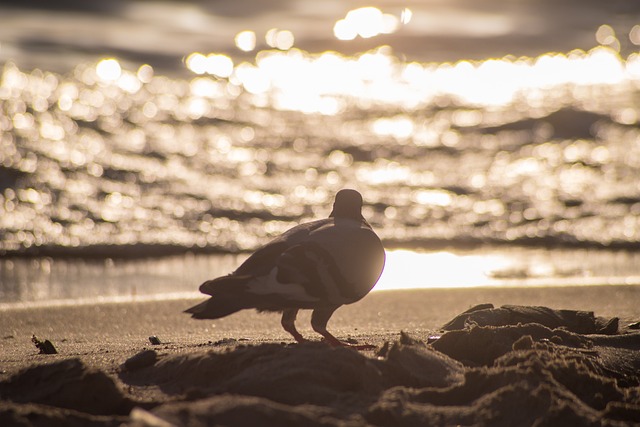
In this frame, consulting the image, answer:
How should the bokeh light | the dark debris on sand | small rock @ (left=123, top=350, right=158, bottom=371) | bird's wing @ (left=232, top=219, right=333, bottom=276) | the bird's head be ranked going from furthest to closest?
the bokeh light < the bird's head < bird's wing @ (left=232, top=219, right=333, bottom=276) < small rock @ (left=123, top=350, right=158, bottom=371) < the dark debris on sand

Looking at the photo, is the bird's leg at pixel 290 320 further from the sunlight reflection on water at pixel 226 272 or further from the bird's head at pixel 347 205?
the sunlight reflection on water at pixel 226 272

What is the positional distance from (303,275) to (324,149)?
46.5 ft

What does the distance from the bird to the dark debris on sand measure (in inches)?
11.0

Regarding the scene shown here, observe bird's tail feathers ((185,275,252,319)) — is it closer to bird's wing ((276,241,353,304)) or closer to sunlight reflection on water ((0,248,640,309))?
bird's wing ((276,241,353,304))

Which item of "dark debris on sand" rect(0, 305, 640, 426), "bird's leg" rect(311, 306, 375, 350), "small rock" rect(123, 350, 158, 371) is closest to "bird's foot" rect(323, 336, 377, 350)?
"bird's leg" rect(311, 306, 375, 350)

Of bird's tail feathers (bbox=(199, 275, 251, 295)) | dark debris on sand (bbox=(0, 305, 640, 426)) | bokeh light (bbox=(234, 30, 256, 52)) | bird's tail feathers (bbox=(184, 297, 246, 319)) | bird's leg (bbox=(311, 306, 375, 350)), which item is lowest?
dark debris on sand (bbox=(0, 305, 640, 426))

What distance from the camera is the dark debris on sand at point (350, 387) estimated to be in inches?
154

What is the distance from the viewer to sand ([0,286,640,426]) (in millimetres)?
3969

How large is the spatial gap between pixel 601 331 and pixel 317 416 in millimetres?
3100

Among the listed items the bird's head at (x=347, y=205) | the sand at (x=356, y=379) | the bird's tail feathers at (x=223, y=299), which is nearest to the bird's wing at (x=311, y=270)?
the bird's tail feathers at (x=223, y=299)

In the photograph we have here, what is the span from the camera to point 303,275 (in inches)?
203

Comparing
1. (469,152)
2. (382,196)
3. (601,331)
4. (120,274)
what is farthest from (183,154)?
(601,331)

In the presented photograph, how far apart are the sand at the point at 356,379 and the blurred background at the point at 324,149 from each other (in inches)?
117

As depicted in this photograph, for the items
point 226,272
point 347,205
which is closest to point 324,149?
point 226,272
